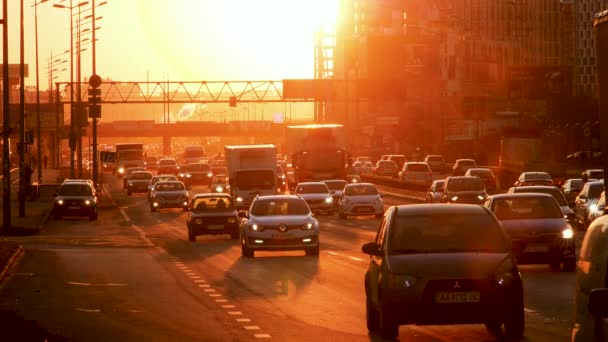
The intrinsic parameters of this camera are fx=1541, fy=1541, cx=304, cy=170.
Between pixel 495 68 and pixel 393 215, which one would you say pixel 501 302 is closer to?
pixel 393 215

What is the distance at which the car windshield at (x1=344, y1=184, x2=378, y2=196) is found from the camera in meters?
62.2

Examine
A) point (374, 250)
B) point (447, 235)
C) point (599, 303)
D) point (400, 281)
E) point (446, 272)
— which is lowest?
point (400, 281)

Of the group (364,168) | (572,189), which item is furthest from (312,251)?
(364,168)

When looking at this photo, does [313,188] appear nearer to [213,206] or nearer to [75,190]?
[75,190]

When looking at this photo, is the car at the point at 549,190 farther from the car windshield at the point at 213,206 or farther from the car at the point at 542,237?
the car windshield at the point at 213,206

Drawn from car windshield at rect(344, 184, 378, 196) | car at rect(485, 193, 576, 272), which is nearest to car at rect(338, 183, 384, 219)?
car windshield at rect(344, 184, 378, 196)

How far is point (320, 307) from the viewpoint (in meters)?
21.6

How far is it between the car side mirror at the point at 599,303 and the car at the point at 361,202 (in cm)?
5343

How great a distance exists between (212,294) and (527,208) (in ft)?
24.5

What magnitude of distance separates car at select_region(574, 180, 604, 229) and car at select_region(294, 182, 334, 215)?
19.0 metres

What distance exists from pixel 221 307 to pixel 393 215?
5.64m

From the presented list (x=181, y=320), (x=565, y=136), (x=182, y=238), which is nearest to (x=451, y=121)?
(x=565, y=136)

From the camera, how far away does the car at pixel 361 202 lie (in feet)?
202

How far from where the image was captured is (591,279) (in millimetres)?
9133
